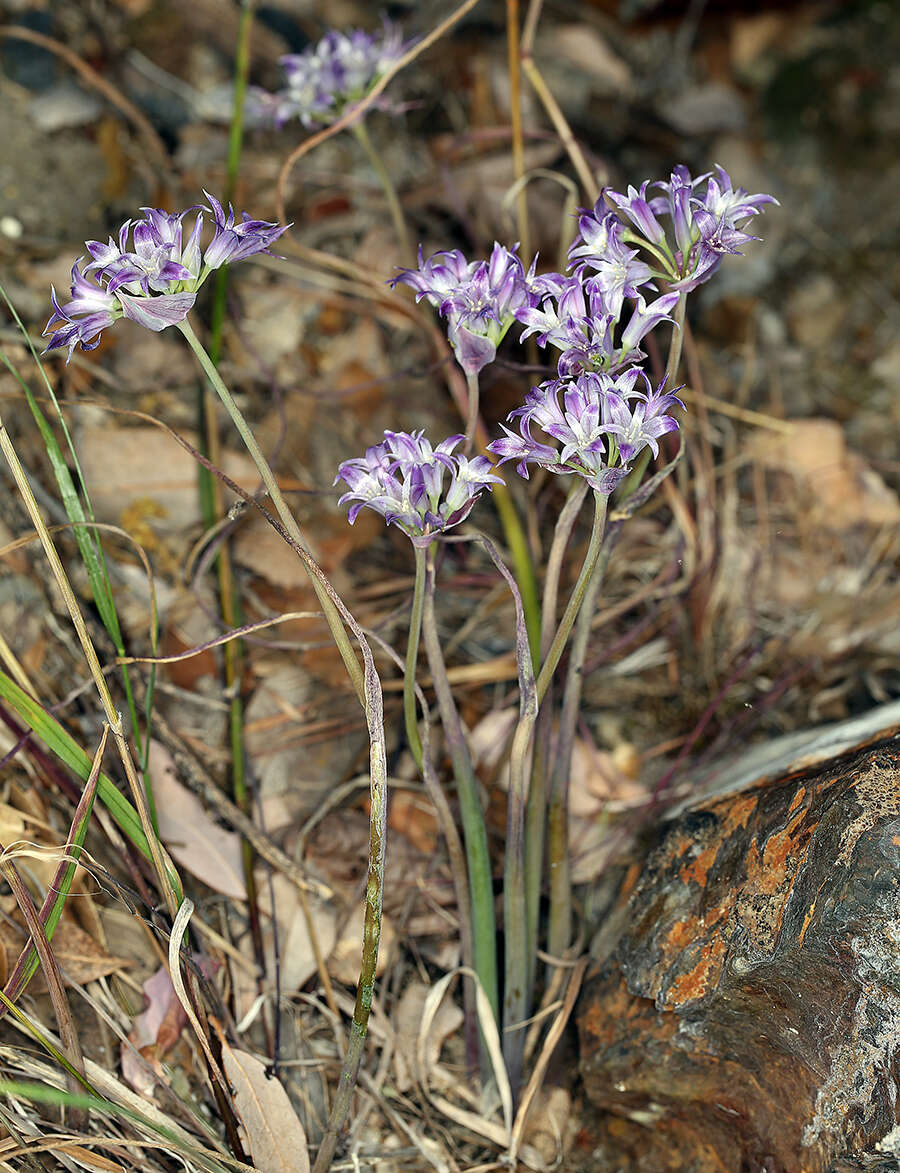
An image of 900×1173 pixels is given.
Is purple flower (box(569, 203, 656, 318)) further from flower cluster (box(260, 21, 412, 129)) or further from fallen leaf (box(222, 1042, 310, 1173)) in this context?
fallen leaf (box(222, 1042, 310, 1173))

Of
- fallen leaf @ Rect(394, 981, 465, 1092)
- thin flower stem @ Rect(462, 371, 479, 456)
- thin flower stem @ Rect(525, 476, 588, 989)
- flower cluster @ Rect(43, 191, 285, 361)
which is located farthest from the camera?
fallen leaf @ Rect(394, 981, 465, 1092)

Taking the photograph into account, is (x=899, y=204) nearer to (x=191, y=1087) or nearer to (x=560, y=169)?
(x=560, y=169)

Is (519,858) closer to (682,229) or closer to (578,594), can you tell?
(578,594)

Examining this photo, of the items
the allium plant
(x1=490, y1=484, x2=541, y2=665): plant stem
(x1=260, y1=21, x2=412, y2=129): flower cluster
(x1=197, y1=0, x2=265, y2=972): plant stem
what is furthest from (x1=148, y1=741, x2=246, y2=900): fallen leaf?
(x1=260, y1=21, x2=412, y2=129): flower cluster

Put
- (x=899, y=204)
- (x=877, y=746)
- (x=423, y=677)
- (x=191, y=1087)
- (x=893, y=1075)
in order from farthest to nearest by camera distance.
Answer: (x=899, y=204) < (x=423, y=677) < (x=191, y=1087) < (x=877, y=746) < (x=893, y=1075)

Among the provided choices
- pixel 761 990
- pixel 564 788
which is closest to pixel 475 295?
pixel 564 788

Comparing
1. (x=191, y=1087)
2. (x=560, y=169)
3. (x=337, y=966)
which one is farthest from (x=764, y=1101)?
(x=560, y=169)
